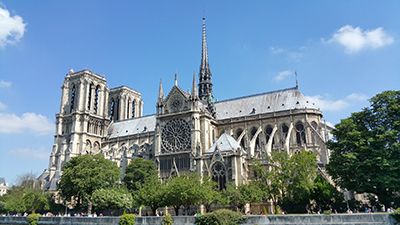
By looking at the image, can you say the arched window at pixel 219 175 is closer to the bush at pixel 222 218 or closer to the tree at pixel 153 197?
the tree at pixel 153 197

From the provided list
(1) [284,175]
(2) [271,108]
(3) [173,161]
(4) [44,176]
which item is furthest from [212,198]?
(4) [44,176]

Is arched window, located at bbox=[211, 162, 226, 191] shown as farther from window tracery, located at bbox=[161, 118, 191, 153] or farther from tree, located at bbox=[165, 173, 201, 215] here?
window tracery, located at bbox=[161, 118, 191, 153]

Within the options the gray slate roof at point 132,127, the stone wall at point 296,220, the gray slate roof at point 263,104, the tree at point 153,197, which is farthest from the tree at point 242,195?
the gray slate roof at point 132,127

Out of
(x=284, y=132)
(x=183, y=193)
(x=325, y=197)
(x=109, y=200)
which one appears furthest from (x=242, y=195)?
(x=284, y=132)

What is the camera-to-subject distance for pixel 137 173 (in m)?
53.4

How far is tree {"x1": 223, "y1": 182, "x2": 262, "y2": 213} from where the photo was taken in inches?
1364

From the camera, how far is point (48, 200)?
175ft

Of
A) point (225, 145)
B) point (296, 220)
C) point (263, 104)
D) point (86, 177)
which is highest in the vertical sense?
point (263, 104)

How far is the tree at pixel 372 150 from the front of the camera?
105ft

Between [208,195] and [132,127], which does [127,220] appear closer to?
[208,195]

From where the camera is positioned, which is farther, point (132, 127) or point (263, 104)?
point (132, 127)

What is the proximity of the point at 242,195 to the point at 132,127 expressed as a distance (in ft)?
159

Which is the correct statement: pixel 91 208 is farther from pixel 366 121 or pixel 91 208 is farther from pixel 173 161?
pixel 366 121

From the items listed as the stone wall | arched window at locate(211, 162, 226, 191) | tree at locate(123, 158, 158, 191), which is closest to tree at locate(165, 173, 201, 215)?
the stone wall
